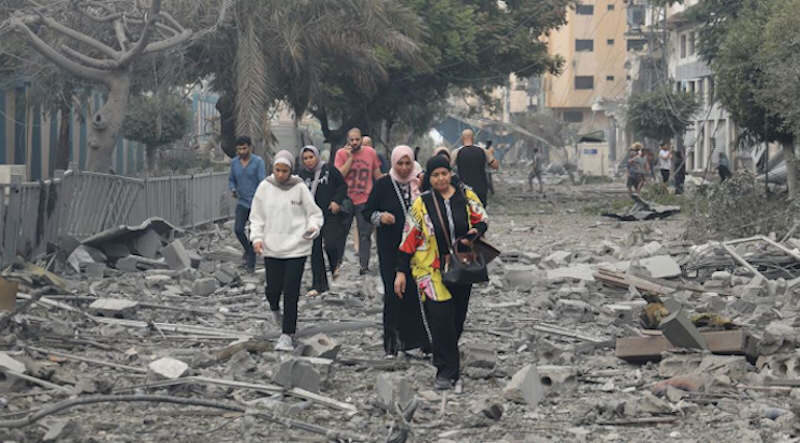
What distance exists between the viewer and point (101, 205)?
57.0ft

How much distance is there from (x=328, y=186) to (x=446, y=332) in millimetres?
4945

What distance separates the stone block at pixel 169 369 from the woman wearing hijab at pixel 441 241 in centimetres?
152

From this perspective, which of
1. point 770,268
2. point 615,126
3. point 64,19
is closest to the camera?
point 770,268

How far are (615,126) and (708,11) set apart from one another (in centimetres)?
5343

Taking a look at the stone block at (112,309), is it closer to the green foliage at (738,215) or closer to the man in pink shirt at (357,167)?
the man in pink shirt at (357,167)

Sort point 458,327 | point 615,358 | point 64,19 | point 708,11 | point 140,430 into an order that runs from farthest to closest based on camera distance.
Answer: point 708,11, point 64,19, point 615,358, point 458,327, point 140,430

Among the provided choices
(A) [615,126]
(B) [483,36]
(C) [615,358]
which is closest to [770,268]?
(C) [615,358]

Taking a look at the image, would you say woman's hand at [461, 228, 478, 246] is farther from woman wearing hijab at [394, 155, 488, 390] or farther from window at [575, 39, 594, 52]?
window at [575, 39, 594, 52]

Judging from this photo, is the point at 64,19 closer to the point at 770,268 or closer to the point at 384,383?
the point at 770,268

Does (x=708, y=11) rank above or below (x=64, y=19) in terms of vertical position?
above

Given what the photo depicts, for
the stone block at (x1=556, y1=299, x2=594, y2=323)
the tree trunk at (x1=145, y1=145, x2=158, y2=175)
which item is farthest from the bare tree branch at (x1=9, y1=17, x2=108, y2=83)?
the tree trunk at (x1=145, y1=145, x2=158, y2=175)

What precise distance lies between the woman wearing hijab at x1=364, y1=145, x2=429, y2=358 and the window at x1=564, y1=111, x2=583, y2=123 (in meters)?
93.4

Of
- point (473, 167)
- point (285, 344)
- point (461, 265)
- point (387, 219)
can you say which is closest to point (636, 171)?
point (473, 167)

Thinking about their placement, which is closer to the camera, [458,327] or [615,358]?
[458,327]
